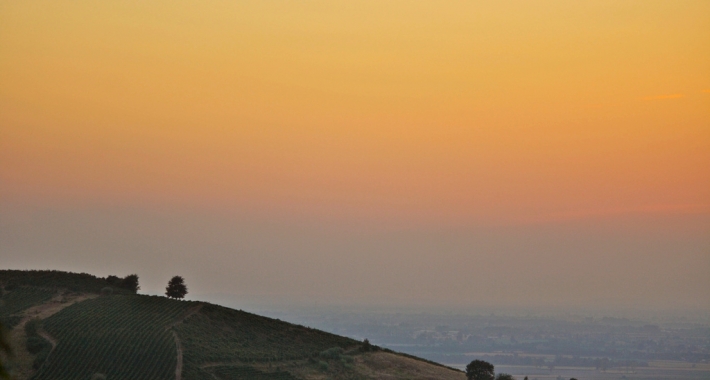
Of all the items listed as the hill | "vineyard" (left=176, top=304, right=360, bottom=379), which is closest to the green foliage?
the hill

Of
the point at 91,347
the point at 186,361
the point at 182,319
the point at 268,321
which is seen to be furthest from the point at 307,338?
the point at 91,347

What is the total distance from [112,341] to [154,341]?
12.1ft

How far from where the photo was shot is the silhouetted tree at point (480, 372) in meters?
77.7

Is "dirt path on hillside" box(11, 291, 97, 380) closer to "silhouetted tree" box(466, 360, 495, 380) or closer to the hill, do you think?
the hill

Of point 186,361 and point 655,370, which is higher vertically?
point 655,370

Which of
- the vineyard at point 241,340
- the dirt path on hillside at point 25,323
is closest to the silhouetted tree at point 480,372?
the vineyard at point 241,340

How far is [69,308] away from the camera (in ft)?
254

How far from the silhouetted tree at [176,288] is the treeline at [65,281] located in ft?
16.8

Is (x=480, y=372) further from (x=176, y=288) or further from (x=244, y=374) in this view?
(x=176, y=288)

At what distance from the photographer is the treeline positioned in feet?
278

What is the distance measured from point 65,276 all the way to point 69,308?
1273cm

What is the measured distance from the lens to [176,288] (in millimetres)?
88688

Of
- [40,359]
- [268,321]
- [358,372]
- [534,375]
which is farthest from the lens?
[534,375]

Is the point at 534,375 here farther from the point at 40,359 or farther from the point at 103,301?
the point at 40,359
